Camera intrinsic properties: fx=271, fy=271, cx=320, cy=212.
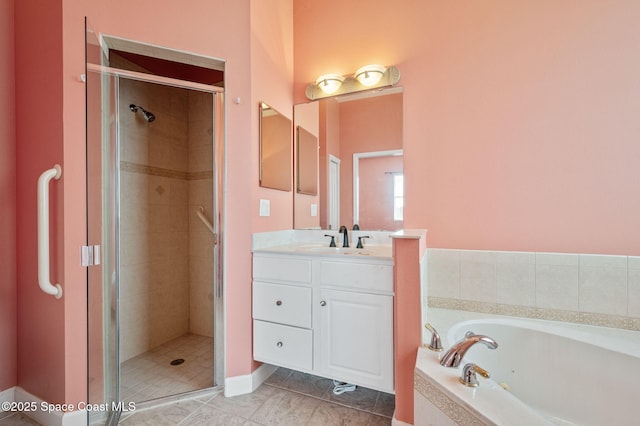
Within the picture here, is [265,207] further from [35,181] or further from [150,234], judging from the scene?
[35,181]

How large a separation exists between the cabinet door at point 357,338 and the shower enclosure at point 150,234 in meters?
0.71

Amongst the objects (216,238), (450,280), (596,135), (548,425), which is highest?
(596,135)

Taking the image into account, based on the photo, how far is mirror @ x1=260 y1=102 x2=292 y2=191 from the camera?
193 centimetres

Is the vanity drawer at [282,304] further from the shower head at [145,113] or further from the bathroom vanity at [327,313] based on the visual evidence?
the shower head at [145,113]

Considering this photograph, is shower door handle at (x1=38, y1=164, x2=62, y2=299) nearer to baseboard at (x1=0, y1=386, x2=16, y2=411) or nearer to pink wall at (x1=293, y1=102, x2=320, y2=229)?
baseboard at (x1=0, y1=386, x2=16, y2=411)

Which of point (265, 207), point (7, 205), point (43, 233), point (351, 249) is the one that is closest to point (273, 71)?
point (265, 207)

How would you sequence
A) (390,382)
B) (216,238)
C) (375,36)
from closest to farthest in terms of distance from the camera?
(390,382), (216,238), (375,36)

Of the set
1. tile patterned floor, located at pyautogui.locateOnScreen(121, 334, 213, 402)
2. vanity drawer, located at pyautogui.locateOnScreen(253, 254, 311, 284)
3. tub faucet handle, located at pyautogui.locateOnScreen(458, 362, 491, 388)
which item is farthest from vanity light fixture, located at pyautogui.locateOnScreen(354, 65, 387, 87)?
tile patterned floor, located at pyautogui.locateOnScreen(121, 334, 213, 402)

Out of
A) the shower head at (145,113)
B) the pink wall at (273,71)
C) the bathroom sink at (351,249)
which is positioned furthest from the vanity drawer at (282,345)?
the shower head at (145,113)

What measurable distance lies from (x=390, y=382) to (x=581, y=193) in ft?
5.05

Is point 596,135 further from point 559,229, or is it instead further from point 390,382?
point 390,382

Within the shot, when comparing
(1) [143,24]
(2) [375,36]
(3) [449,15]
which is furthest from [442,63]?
(1) [143,24]

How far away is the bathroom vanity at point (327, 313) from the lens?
4.88 ft

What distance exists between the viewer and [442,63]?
73.4 inches
